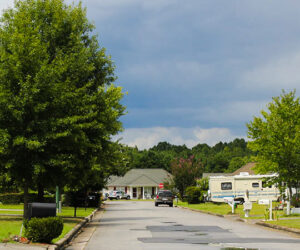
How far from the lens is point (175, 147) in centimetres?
18475

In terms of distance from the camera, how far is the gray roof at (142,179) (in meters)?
101

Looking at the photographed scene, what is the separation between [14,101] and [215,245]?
1065 cm

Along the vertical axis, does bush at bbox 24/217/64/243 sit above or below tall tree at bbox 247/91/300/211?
below

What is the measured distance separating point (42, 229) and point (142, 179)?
89.4m

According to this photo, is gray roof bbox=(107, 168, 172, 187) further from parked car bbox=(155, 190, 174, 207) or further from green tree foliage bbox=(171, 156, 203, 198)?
parked car bbox=(155, 190, 174, 207)

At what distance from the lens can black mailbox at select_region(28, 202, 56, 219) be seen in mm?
13578

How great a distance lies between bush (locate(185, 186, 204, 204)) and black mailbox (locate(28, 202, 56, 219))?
39.6 metres

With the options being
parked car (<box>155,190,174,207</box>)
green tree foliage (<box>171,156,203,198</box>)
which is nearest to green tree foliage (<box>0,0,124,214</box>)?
parked car (<box>155,190,174,207</box>)

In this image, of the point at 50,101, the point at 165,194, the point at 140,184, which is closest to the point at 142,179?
the point at 140,184

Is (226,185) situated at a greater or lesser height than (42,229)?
greater

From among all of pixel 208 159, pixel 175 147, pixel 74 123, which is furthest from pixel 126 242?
pixel 175 147

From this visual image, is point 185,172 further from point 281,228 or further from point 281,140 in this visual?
point 281,228

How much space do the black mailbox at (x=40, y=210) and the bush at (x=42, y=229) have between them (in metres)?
0.35

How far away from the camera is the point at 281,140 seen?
2917cm
